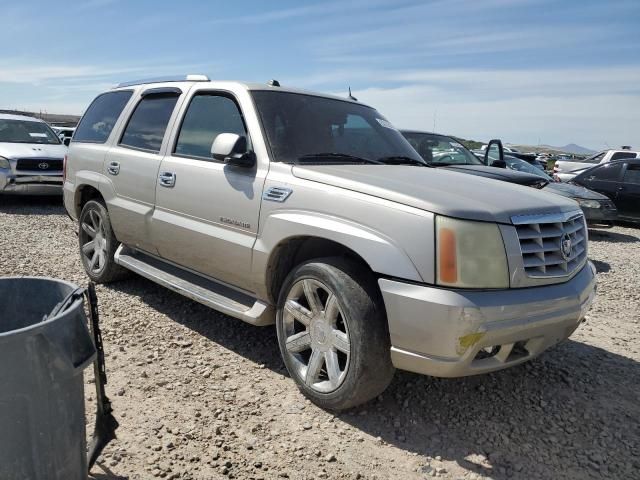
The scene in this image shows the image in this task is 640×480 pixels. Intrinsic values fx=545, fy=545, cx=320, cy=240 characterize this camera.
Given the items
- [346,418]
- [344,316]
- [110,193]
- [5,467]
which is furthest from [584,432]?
[110,193]

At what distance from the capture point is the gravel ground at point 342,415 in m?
2.79

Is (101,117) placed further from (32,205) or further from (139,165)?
(32,205)

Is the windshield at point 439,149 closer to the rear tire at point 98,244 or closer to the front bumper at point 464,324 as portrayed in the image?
the rear tire at point 98,244

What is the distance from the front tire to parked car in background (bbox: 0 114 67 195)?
26.8 ft

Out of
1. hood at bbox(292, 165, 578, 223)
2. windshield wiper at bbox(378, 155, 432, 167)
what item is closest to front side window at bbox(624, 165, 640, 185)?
windshield wiper at bbox(378, 155, 432, 167)

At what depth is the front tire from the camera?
2939 millimetres

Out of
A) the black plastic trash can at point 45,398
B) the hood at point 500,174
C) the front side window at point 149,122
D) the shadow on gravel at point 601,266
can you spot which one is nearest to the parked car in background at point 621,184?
the shadow on gravel at point 601,266

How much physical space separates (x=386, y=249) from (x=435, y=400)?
1224 mm

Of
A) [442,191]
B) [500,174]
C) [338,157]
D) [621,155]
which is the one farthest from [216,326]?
[621,155]

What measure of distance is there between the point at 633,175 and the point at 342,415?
11.0m

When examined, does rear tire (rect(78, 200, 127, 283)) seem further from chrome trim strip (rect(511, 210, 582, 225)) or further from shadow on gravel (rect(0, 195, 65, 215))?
shadow on gravel (rect(0, 195, 65, 215))

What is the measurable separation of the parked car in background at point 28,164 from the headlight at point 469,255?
906 centimetres

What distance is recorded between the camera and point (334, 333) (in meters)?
3.11

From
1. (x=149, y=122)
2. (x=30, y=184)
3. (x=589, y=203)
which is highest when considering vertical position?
(x=149, y=122)
